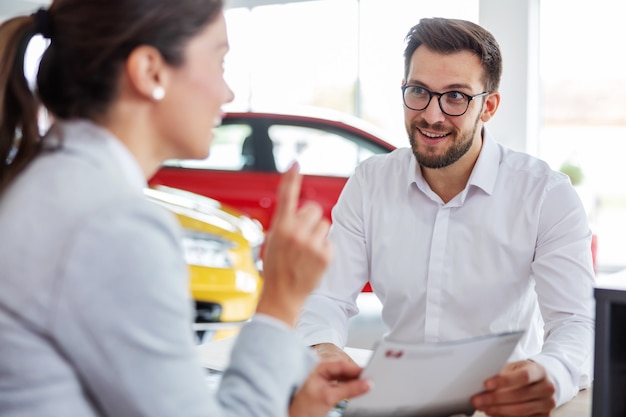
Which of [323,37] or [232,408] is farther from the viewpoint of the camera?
[323,37]

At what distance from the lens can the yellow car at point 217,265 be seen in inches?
137

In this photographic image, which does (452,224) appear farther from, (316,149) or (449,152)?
(316,149)

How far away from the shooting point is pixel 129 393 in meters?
0.82

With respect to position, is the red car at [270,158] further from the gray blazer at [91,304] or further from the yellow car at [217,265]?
the gray blazer at [91,304]

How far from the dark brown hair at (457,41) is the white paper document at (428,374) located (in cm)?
97

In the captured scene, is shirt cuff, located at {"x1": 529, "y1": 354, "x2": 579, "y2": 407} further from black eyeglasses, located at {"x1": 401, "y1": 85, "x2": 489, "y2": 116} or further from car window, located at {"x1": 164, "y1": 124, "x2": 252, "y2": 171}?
car window, located at {"x1": 164, "y1": 124, "x2": 252, "y2": 171}

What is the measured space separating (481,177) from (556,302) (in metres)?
0.37

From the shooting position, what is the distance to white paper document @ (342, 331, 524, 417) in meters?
1.11

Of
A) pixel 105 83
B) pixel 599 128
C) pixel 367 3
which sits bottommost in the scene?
pixel 599 128

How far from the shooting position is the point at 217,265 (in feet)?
11.7

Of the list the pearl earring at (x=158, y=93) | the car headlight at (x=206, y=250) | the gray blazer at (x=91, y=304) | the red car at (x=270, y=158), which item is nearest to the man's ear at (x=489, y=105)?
the pearl earring at (x=158, y=93)

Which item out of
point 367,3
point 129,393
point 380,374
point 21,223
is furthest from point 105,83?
point 367,3

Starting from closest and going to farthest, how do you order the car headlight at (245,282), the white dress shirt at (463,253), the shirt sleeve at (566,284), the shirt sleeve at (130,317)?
the shirt sleeve at (130,317) < the shirt sleeve at (566,284) < the white dress shirt at (463,253) < the car headlight at (245,282)

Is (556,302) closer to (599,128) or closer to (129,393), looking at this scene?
(129,393)
